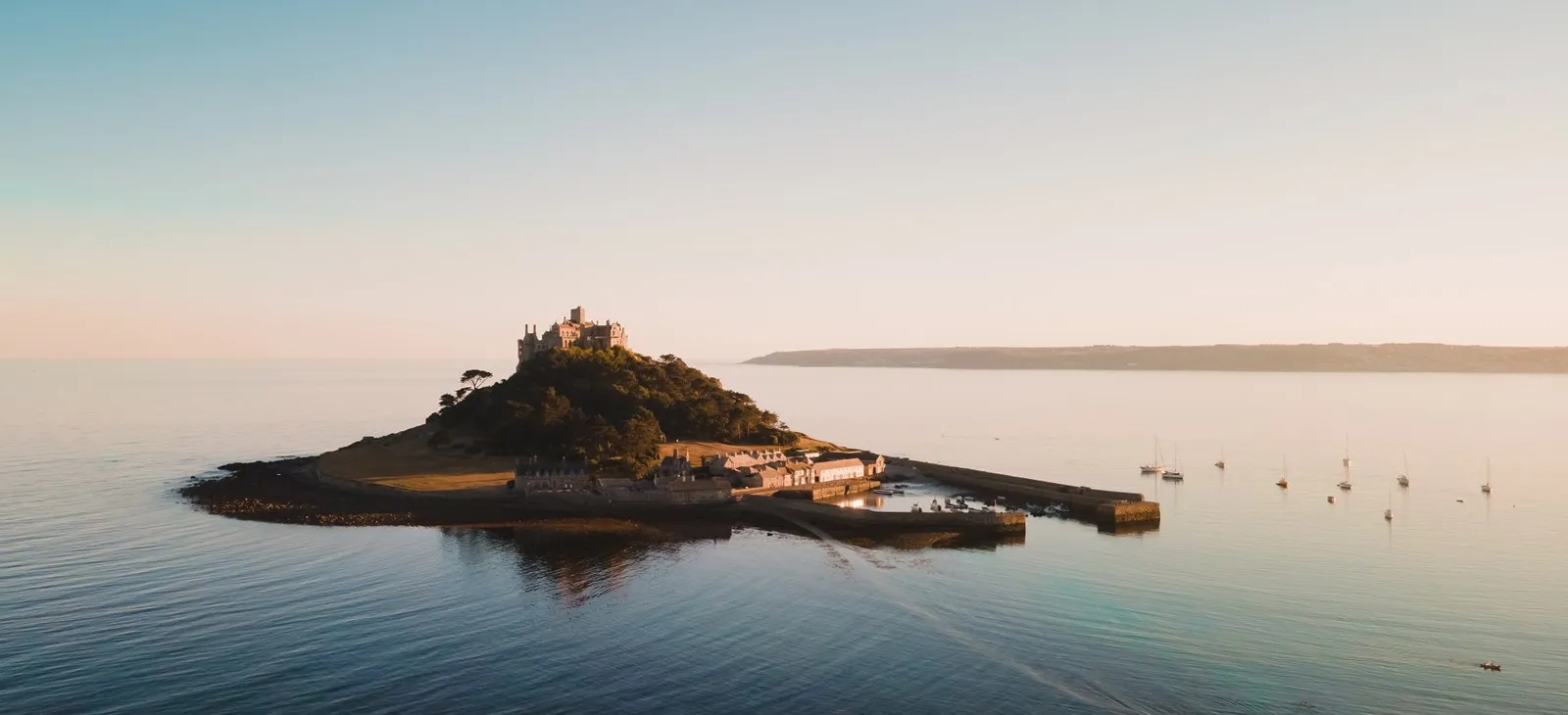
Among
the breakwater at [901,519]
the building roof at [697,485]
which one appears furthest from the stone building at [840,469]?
the breakwater at [901,519]

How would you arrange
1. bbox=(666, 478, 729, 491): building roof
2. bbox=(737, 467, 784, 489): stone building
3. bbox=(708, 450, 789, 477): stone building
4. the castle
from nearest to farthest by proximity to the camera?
bbox=(666, 478, 729, 491): building roof → bbox=(737, 467, 784, 489): stone building → bbox=(708, 450, 789, 477): stone building → the castle

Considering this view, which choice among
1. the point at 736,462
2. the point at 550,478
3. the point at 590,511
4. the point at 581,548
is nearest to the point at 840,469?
the point at 736,462

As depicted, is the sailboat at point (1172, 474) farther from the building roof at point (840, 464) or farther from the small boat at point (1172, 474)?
the building roof at point (840, 464)

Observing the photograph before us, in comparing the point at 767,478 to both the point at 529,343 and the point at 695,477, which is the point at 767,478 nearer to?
the point at 695,477

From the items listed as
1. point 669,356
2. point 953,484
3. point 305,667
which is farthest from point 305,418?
point 305,667

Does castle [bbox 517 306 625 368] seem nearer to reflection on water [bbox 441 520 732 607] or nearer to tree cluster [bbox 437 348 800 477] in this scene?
tree cluster [bbox 437 348 800 477]

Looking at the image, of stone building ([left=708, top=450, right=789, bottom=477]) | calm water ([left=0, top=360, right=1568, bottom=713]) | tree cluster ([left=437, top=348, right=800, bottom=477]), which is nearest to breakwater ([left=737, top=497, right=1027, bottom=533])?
calm water ([left=0, top=360, right=1568, bottom=713])

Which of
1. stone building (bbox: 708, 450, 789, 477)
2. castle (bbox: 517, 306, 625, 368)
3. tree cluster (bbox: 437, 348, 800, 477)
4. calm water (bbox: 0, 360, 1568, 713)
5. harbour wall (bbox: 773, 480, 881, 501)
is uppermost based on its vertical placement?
castle (bbox: 517, 306, 625, 368)
